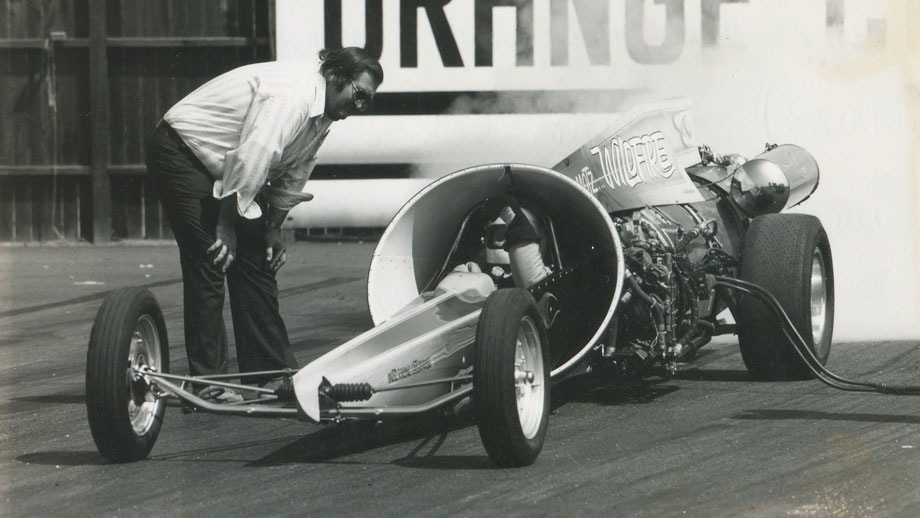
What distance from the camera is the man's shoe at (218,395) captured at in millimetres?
6184

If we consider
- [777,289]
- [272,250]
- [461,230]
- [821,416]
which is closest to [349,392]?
[272,250]

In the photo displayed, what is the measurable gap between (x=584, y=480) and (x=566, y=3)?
239 inches

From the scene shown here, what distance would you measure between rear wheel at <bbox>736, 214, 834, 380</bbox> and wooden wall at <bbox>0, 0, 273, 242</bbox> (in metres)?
10.8

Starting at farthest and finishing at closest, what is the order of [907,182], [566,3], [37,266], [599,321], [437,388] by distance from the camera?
[37,266], [566,3], [907,182], [599,321], [437,388]

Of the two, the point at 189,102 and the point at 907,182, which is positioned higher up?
the point at 189,102

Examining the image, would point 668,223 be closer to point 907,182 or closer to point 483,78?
point 907,182

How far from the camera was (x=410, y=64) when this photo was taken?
11.2m

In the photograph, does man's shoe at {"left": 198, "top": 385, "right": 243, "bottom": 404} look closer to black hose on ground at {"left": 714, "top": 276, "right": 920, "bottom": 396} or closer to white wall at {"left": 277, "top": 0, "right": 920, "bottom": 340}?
black hose on ground at {"left": 714, "top": 276, "right": 920, "bottom": 396}

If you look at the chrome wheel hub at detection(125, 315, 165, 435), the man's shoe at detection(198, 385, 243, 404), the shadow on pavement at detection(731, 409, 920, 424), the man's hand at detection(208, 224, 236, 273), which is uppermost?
the man's hand at detection(208, 224, 236, 273)

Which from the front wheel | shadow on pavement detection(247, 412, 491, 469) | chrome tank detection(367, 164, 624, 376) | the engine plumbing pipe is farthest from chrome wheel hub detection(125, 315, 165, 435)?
the engine plumbing pipe

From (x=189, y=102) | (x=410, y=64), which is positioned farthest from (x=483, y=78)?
(x=189, y=102)

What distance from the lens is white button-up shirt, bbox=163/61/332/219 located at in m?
6.09

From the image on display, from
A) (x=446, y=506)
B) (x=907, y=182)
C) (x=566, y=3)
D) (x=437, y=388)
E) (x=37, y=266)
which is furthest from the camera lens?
(x=37, y=266)

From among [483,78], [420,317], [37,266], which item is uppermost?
[483,78]
